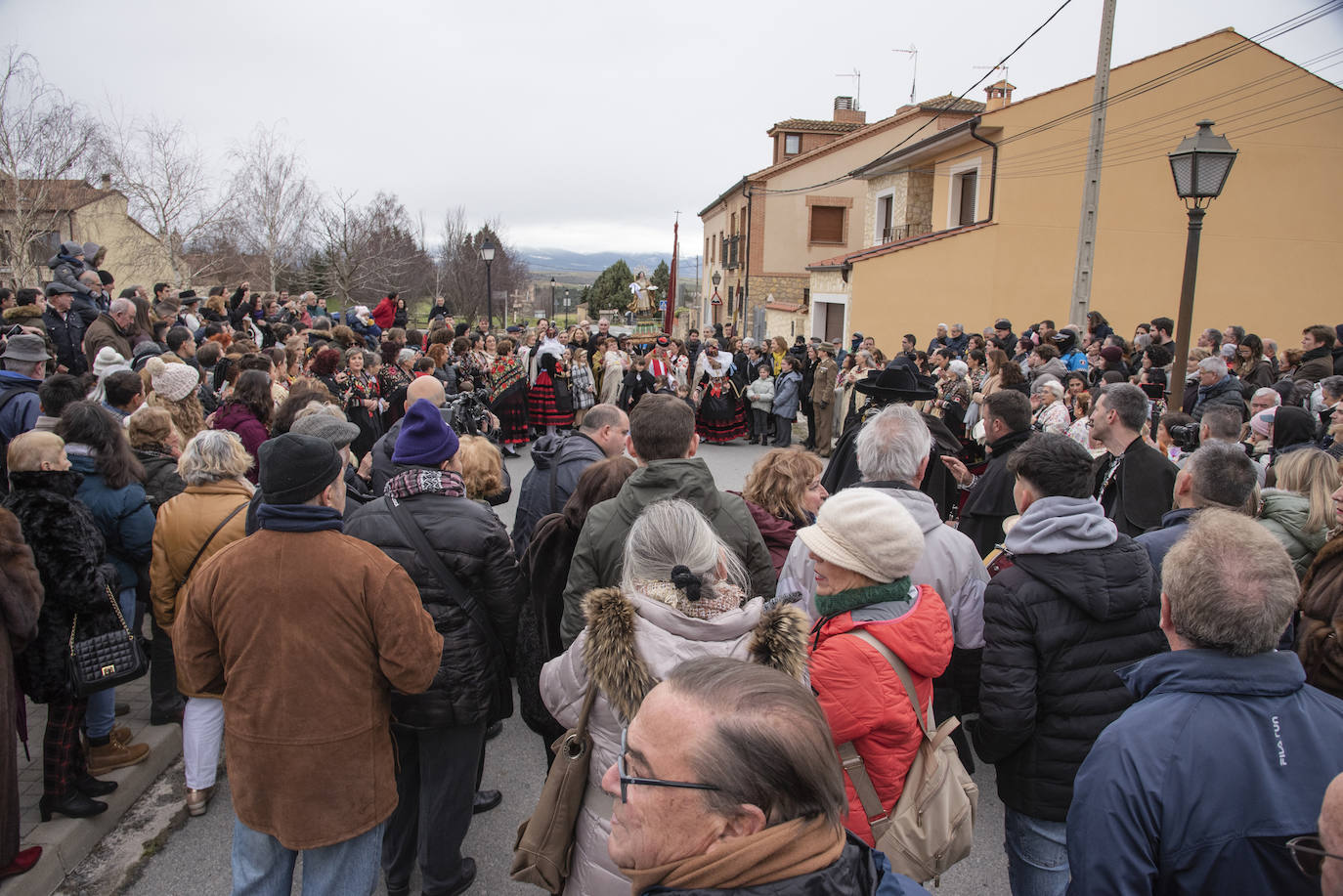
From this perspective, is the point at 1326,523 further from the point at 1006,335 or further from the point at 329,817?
the point at 1006,335

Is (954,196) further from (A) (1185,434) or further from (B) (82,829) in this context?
(B) (82,829)

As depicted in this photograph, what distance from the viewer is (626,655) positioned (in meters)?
1.92

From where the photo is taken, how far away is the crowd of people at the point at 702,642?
1543 millimetres

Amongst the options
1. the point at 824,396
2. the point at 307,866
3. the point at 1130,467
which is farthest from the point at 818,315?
the point at 307,866

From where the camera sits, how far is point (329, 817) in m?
2.50

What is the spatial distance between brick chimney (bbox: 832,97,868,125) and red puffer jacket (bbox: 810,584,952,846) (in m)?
41.7

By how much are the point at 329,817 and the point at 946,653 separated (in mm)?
1965

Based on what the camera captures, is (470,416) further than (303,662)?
Yes

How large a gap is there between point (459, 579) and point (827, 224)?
35.7 m

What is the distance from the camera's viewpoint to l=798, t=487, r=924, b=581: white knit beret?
7.56 ft

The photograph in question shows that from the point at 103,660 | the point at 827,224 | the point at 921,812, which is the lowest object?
the point at 103,660

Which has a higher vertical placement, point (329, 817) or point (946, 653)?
point (946, 653)

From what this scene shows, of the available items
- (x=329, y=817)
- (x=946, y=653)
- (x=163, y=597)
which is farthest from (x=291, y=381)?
(x=946, y=653)

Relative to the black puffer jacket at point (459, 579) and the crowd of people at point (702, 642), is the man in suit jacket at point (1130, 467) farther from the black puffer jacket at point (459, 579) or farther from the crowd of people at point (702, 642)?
the black puffer jacket at point (459, 579)
